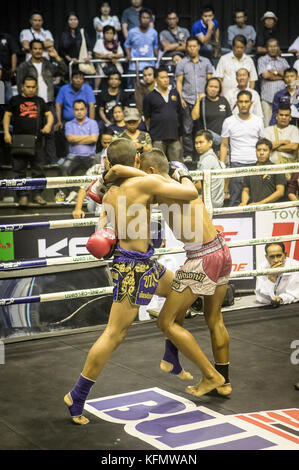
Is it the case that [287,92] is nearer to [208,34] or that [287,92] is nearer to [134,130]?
[208,34]

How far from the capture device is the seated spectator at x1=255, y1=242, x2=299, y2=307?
5.88 m

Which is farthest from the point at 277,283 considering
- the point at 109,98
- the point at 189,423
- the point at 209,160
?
the point at 109,98

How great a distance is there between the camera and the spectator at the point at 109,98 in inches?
350

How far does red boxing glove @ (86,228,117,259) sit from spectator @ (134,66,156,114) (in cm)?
579

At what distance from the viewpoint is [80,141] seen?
8156 millimetres

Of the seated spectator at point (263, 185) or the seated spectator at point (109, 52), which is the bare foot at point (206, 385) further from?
the seated spectator at point (109, 52)

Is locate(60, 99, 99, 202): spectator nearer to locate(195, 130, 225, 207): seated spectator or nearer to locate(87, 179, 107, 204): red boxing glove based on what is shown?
locate(195, 130, 225, 207): seated spectator

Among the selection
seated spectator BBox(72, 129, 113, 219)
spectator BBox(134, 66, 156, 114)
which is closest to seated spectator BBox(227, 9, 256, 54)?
spectator BBox(134, 66, 156, 114)

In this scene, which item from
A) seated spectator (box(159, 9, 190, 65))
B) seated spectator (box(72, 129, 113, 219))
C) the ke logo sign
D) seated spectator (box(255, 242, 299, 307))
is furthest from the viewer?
seated spectator (box(159, 9, 190, 65))

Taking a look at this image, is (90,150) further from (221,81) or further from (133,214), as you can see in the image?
(133,214)

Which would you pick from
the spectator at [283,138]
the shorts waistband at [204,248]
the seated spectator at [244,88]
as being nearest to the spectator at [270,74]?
the seated spectator at [244,88]

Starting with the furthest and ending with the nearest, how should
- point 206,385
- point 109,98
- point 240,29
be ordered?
point 240,29 < point 109,98 < point 206,385

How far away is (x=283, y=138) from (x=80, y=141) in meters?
2.44
